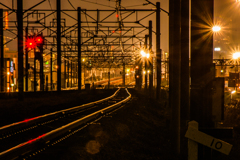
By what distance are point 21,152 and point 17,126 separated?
387cm

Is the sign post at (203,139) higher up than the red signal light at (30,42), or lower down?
lower down

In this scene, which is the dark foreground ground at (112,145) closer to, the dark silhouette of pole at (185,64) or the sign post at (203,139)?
the dark silhouette of pole at (185,64)

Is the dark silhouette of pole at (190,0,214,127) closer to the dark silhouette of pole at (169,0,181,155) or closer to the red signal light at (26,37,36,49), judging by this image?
the dark silhouette of pole at (169,0,181,155)

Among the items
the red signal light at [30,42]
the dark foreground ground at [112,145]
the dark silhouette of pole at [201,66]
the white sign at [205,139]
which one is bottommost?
the dark foreground ground at [112,145]

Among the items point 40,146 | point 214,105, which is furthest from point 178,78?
point 40,146

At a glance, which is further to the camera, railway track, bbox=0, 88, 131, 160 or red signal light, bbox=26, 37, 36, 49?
red signal light, bbox=26, 37, 36, 49

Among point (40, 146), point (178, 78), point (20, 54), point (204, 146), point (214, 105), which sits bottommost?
point (40, 146)

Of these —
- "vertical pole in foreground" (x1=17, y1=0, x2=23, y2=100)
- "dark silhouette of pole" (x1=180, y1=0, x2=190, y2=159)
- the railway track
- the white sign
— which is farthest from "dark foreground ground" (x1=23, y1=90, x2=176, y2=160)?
"vertical pole in foreground" (x1=17, y1=0, x2=23, y2=100)

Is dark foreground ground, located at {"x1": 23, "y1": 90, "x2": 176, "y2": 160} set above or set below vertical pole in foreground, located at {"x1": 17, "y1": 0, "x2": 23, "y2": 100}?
below

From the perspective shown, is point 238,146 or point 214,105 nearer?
point 214,105

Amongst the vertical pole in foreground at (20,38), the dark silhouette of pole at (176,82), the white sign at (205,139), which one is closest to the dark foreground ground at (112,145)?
the dark silhouette of pole at (176,82)

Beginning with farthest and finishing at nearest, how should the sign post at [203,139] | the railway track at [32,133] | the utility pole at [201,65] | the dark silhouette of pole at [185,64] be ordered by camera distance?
the dark silhouette of pole at [185,64] < the railway track at [32,133] < the utility pole at [201,65] < the sign post at [203,139]

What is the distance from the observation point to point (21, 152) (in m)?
6.51

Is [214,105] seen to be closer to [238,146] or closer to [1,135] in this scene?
[238,146]
